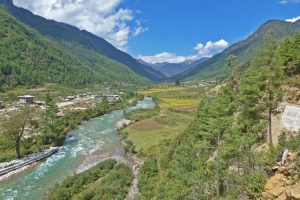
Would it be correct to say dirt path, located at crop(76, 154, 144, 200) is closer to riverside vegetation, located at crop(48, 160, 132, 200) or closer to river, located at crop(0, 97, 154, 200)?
riverside vegetation, located at crop(48, 160, 132, 200)

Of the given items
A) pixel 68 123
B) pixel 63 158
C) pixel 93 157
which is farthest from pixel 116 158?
pixel 68 123

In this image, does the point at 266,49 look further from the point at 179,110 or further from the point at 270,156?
the point at 179,110

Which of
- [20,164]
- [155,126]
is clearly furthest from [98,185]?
[155,126]

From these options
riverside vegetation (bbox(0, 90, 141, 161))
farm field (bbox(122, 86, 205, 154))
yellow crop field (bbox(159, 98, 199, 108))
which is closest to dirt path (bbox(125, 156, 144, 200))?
farm field (bbox(122, 86, 205, 154))

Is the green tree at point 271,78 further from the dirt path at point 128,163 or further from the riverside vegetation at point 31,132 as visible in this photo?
the riverside vegetation at point 31,132

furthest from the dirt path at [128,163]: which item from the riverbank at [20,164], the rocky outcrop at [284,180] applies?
the rocky outcrop at [284,180]

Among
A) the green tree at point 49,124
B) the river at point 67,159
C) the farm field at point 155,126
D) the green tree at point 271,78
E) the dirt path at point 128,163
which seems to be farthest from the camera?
the green tree at point 49,124
